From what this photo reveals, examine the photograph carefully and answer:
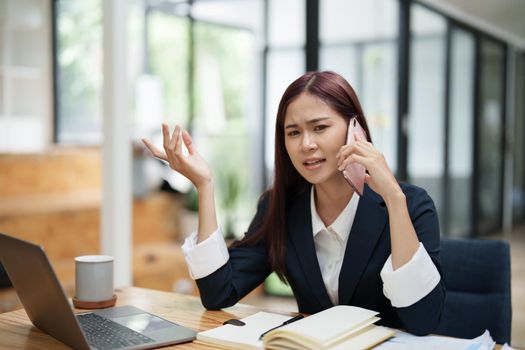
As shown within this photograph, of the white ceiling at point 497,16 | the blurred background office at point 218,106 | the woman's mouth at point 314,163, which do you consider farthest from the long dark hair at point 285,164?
the white ceiling at point 497,16

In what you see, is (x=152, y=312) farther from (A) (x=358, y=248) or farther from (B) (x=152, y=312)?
(A) (x=358, y=248)

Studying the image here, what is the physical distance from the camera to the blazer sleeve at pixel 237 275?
5.36 feet

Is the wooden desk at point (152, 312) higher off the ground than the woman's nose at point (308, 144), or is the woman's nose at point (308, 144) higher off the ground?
the woman's nose at point (308, 144)

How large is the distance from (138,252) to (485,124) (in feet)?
8.52

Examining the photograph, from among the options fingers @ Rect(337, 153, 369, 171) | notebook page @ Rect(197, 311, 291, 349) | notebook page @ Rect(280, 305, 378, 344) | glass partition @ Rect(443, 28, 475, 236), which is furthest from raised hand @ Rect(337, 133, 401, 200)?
glass partition @ Rect(443, 28, 475, 236)

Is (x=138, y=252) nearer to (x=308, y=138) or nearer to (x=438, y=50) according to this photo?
(x=438, y=50)

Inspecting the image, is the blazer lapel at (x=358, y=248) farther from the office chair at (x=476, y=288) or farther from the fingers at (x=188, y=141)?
the fingers at (x=188, y=141)

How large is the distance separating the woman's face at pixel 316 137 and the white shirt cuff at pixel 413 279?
→ 330 millimetres

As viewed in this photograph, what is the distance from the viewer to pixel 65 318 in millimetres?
1219

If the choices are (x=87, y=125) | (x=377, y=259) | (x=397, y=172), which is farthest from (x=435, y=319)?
(x=87, y=125)

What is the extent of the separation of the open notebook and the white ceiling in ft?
8.25

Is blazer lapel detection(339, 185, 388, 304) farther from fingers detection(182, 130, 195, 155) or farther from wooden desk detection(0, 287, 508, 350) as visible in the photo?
fingers detection(182, 130, 195, 155)

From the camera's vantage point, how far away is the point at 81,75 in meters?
5.55

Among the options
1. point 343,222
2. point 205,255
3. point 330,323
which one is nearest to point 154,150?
point 205,255
